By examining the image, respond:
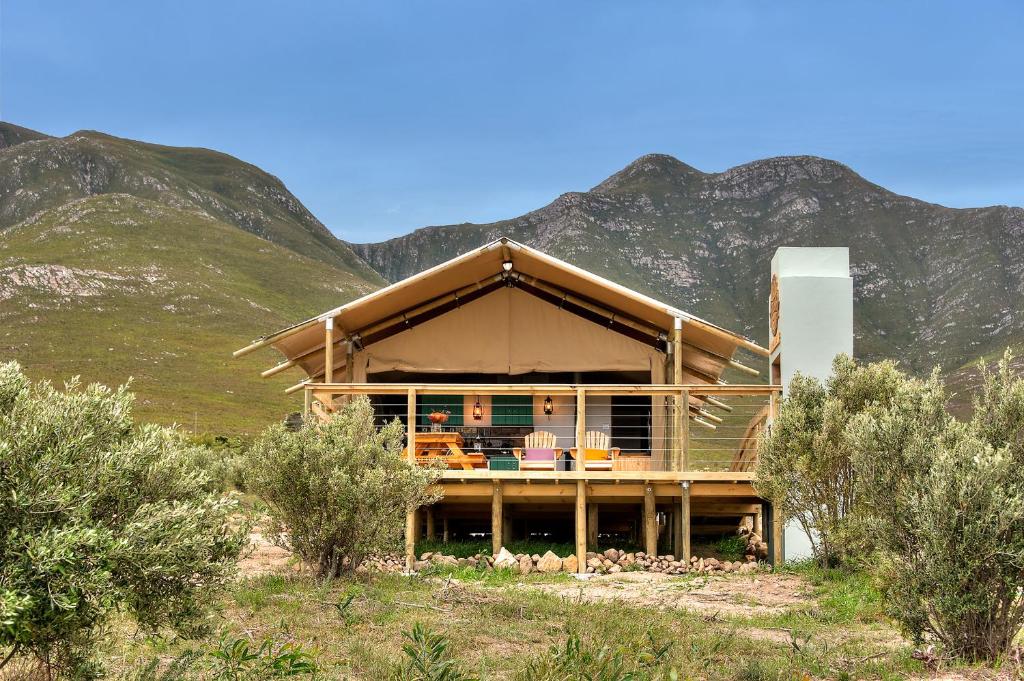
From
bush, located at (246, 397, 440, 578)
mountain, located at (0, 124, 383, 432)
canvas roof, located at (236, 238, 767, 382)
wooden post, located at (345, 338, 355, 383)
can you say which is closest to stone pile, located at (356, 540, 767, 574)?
bush, located at (246, 397, 440, 578)

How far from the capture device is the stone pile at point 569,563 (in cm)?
1521

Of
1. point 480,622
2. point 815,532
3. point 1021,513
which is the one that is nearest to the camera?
point 1021,513

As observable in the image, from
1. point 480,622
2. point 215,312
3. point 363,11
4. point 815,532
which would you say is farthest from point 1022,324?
point 480,622

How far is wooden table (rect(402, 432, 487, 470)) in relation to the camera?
16322 mm

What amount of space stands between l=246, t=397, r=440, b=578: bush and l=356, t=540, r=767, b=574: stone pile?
9.79ft

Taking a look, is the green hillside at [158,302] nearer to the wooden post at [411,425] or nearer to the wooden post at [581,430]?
the wooden post at [411,425]

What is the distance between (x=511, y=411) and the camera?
1952 cm

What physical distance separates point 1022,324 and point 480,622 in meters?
115

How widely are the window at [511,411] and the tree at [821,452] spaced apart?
20.0 ft

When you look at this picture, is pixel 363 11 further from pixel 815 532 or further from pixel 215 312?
pixel 215 312

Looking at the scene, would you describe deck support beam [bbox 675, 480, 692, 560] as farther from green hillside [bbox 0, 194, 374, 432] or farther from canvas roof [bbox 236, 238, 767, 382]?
green hillside [bbox 0, 194, 374, 432]

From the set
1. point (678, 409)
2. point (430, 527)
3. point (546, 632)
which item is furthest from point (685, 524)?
point (546, 632)

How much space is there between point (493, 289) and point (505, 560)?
6.28 m

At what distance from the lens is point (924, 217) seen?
146625 millimetres
